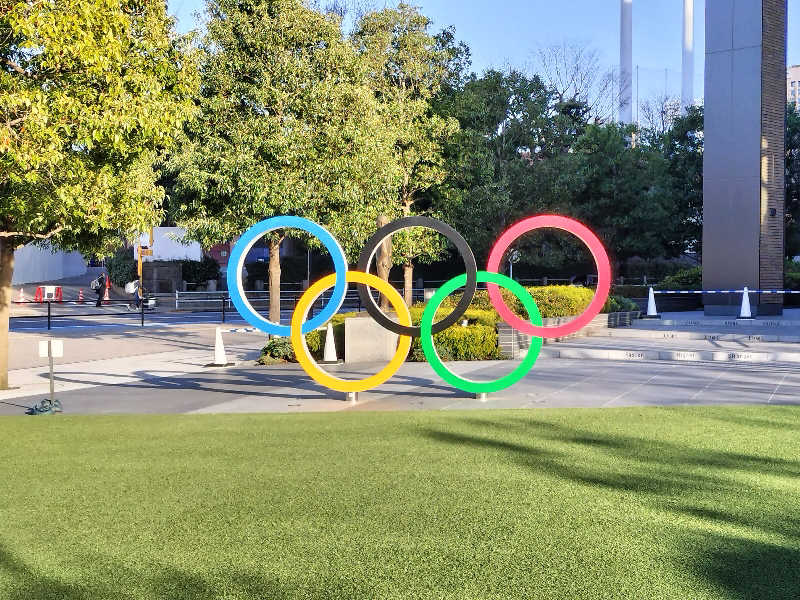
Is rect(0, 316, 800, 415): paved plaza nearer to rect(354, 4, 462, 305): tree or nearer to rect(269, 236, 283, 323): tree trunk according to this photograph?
rect(269, 236, 283, 323): tree trunk

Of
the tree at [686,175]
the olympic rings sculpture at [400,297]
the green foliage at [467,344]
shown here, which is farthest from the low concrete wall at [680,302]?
the olympic rings sculpture at [400,297]

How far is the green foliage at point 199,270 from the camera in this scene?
5234 cm

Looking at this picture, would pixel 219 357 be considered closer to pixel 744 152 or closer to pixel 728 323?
pixel 728 323

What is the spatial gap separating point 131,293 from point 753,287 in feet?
121

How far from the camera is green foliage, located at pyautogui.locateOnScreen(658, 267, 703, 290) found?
3366 cm

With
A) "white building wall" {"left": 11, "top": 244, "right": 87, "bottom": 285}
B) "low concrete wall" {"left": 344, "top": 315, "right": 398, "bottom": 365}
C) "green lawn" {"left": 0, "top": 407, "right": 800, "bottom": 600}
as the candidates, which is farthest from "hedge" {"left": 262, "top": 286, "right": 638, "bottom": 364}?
"white building wall" {"left": 11, "top": 244, "right": 87, "bottom": 285}

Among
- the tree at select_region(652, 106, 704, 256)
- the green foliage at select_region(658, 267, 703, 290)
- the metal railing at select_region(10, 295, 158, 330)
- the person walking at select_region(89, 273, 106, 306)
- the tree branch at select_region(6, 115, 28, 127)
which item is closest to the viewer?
the tree branch at select_region(6, 115, 28, 127)

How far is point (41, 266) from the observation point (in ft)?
198

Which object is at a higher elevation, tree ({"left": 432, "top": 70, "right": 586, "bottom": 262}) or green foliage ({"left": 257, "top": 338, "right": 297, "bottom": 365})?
tree ({"left": 432, "top": 70, "right": 586, "bottom": 262})

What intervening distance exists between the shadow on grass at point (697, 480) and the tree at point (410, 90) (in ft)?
67.9

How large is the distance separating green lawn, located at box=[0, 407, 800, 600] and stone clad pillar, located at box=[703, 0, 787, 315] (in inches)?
718

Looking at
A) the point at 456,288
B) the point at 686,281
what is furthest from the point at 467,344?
the point at 686,281

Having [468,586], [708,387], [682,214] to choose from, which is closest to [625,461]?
[468,586]

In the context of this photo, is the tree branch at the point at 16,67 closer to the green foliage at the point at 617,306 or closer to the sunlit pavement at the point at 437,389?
the sunlit pavement at the point at 437,389
